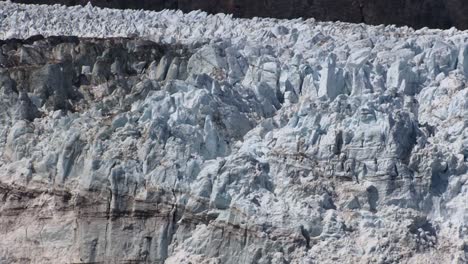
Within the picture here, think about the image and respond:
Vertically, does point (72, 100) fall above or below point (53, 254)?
above

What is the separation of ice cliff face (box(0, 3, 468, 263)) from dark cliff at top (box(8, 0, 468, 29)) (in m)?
7.76

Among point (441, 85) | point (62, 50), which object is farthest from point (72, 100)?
point (441, 85)

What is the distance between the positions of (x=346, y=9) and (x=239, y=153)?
469 inches

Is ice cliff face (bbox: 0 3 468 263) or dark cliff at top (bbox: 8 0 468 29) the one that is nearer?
ice cliff face (bbox: 0 3 468 263)

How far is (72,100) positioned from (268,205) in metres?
3.63

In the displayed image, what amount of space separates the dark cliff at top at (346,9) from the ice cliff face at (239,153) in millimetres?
7761

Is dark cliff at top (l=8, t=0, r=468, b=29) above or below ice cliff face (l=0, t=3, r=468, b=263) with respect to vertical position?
above

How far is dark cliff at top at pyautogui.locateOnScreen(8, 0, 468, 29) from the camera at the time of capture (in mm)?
27344

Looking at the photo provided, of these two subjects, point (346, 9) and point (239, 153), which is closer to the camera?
point (239, 153)

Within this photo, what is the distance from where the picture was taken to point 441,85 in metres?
17.9

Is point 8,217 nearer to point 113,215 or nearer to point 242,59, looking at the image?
point 113,215

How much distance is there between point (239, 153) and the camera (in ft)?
55.4

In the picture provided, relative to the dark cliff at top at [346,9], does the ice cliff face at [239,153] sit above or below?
below

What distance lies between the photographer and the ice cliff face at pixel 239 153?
16.1 metres
